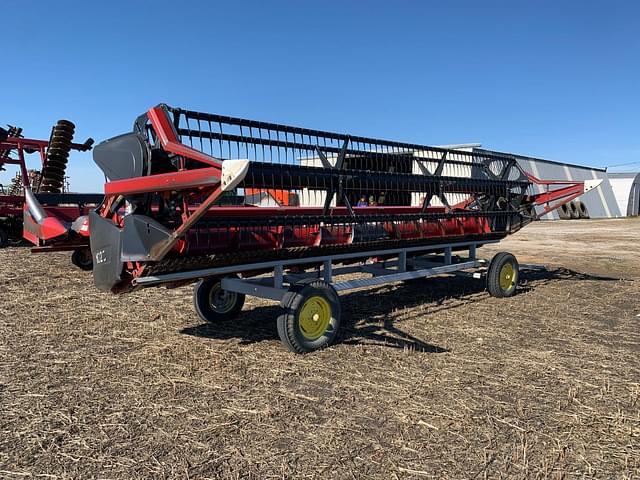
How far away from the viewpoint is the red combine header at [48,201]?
6.74m

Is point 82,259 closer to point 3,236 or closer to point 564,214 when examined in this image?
point 3,236

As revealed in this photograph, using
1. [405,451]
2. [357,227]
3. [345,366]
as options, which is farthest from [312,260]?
[405,451]

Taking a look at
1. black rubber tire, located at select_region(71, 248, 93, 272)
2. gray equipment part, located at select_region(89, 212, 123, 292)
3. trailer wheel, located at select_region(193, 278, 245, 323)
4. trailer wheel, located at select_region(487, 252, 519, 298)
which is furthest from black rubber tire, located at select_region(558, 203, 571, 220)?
gray equipment part, located at select_region(89, 212, 123, 292)

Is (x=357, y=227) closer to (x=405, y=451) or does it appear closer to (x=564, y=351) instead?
(x=564, y=351)

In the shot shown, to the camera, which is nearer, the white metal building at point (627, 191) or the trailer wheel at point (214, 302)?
the trailer wheel at point (214, 302)

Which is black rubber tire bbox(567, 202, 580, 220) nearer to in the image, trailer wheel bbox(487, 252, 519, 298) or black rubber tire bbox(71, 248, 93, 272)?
trailer wheel bbox(487, 252, 519, 298)

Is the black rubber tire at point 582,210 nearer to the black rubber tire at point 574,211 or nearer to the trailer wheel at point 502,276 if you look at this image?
the black rubber tire at point 574,211

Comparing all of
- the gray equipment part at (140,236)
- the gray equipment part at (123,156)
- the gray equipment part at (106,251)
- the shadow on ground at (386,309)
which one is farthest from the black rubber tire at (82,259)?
the gray equipment part at (140,236)

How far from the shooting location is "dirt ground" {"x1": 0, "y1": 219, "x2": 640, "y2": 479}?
2393 mm

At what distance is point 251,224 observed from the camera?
418cm

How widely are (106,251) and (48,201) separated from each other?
19.6 feet

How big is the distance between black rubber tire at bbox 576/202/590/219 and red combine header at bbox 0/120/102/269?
3426 cm

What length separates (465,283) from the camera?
25.5 ft

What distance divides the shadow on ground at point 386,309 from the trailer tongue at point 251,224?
0.33m
